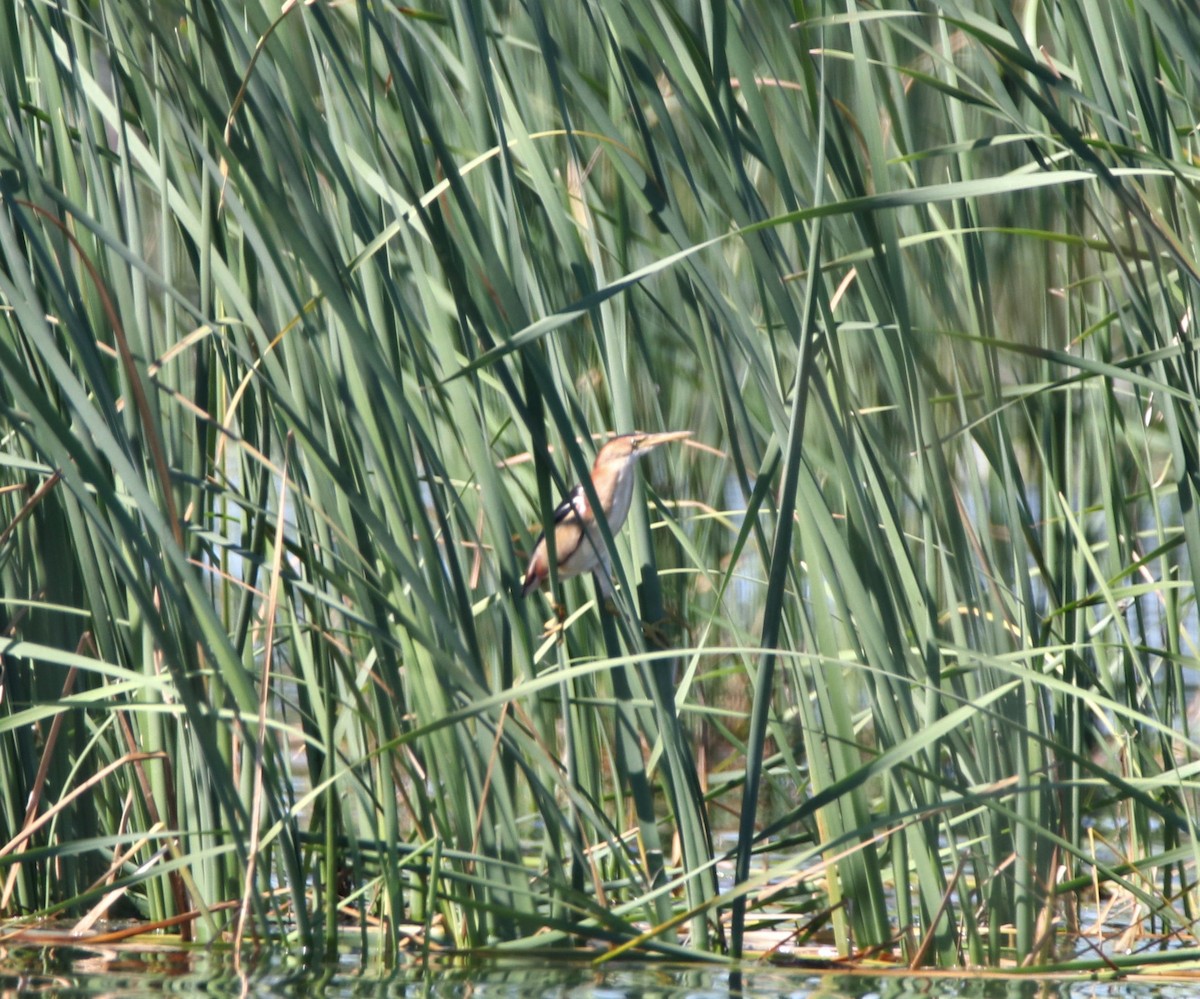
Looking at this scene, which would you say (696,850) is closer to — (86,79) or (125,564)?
(125,564)

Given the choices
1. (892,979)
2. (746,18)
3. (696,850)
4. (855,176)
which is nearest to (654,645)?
(696,850)

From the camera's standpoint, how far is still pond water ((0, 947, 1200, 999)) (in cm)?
213

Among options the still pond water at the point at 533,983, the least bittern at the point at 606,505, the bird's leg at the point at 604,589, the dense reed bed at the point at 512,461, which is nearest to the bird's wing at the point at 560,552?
the least bittern at the point at 606,505

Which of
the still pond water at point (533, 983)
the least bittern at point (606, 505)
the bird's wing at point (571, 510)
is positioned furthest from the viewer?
the bird's wing at point (571, 510)

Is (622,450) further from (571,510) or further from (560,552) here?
(560,552)

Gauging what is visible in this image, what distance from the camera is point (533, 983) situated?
2.21 meters

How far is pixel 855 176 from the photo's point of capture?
217 centimetres

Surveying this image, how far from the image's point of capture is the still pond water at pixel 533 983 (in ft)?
7.00

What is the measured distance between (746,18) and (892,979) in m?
1.50

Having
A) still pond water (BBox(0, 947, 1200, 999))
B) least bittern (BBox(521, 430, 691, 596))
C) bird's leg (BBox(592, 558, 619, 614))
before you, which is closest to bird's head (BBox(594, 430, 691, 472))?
least bittern (BBox(521, 430, 691, 596))

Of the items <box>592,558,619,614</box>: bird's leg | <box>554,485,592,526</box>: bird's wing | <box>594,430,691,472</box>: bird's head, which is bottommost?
<box>554,485,592,526</box>: bird's wing

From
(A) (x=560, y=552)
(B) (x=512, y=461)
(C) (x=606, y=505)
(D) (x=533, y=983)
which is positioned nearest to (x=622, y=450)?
(B) (x=512, y=461)

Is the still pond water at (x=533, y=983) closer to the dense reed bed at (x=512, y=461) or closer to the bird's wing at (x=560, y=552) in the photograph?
the dense reed bed at (x=512, y=461)

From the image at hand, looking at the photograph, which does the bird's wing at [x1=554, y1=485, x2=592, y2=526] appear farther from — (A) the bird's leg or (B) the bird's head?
(A) the bird's leg
